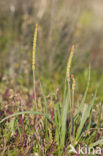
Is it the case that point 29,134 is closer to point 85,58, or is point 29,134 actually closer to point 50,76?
point 50,76

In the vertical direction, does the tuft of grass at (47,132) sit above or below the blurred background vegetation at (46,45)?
below

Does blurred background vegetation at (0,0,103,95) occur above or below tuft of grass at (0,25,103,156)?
above

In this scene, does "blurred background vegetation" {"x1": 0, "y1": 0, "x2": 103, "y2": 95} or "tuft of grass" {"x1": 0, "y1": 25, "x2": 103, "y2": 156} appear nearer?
"tuft of grass" {"x1": 0, "y1": 25, "x2": 103, "y2": 156}

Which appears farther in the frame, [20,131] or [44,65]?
[44,65]

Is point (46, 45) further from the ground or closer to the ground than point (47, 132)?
further from the ground

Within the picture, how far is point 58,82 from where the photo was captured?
3.29 meters

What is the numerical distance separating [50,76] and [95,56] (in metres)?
1.47

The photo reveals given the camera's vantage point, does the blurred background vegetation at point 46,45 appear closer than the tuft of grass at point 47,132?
No

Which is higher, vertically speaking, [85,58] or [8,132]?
[85,58]

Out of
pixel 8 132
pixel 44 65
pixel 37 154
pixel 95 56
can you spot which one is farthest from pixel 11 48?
pixel 37 154

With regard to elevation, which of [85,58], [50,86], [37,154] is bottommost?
[37,154]

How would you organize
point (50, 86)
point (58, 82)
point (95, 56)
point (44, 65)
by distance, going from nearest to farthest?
1. point (50, 86)
2. point (58, 82)
3. point (44, 65)
4. point (95, 56)

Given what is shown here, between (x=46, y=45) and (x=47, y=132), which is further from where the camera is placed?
(x=46, y=45)

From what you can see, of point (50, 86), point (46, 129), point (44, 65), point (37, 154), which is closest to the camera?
point (37, 154)
